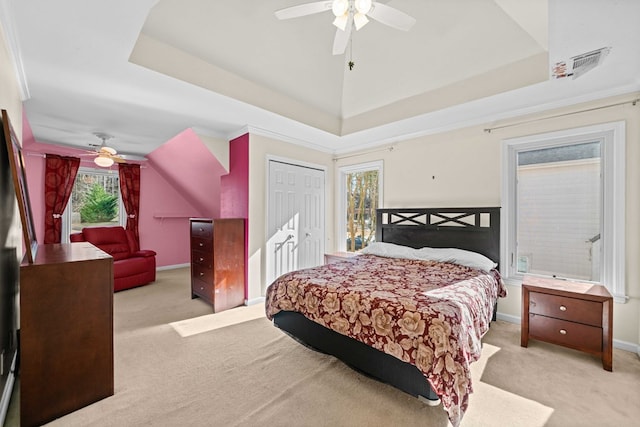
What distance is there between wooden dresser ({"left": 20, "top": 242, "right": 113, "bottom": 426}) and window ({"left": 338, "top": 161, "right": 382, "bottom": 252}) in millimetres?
3661

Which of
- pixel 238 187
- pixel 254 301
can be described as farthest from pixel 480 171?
pixel 254 301

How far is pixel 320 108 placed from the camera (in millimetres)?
3959

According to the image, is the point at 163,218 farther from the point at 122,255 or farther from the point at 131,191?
the point at 122,255

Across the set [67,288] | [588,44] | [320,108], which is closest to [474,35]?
[588,44]

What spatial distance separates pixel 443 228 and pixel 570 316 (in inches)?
60.5

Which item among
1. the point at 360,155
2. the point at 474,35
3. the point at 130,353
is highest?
the point at 474,35

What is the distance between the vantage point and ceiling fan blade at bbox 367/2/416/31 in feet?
5.91

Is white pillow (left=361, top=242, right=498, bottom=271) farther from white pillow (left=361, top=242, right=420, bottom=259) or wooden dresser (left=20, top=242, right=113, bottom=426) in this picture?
wooden dresser (left=20, top=242, right=113, bottom=426)

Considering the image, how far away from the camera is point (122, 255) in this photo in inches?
182

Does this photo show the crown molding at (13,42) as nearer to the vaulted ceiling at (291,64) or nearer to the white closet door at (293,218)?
the vaulted ceiling at (291,64)

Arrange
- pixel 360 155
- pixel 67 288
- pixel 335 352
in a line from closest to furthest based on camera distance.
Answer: pixel 67 288
pixel 335 352
pixel 360 155

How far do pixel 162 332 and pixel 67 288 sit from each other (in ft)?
4.52

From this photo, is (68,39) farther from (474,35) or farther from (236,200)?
(474,35)

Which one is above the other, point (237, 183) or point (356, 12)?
point (356, 12)
